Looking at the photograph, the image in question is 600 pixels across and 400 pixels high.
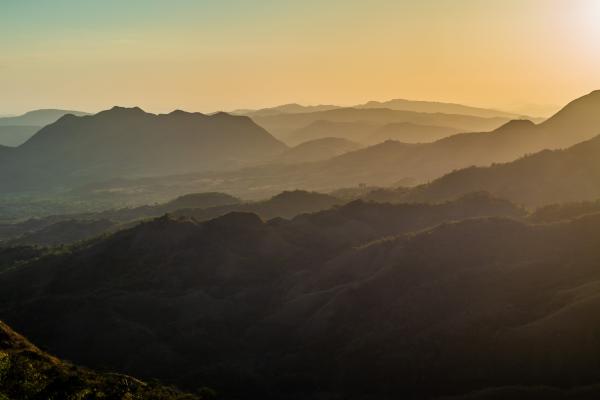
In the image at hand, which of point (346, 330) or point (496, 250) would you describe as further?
point (496, 250)

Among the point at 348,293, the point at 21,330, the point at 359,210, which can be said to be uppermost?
the point at 359,210

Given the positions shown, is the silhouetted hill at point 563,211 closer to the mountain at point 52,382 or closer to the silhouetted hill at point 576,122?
the mountain at point 52,382

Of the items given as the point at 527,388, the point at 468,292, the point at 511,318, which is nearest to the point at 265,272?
the point at 468,292

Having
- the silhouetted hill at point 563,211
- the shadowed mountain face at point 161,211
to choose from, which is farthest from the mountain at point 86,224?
the silhouetted hill at point 563,211

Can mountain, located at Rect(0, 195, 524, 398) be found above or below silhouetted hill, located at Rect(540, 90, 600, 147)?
below

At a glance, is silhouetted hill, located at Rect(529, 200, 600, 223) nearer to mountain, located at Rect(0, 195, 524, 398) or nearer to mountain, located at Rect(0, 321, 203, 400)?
mountain, located at Rect(0, 195, 524, 398)

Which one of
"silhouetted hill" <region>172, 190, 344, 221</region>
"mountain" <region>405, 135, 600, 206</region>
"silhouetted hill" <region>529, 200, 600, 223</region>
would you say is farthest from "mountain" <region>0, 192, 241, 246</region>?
"silhouetted hill" <region>529, 200, 600, 223</region>

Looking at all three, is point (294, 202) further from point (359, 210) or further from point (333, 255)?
point (333, 255)
